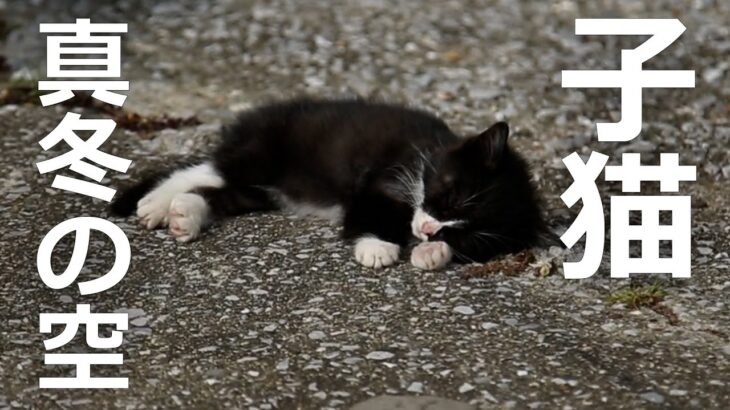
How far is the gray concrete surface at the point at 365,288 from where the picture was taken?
177 inches

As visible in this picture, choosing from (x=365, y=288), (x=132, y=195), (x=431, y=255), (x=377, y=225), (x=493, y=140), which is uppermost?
(x=493, y=140)

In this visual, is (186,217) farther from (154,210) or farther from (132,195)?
(132,195)

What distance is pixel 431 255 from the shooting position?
543cm

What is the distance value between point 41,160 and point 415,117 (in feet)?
7.07

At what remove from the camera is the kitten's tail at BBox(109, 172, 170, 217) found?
6.08 m

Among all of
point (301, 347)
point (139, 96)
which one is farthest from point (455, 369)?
point (139, 96)

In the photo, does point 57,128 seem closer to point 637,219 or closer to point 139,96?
point 139,96

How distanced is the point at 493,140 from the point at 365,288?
0.85 meters

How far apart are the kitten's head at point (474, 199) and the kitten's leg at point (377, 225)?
0.15 meters

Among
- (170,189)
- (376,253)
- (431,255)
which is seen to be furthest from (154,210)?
(431,255)

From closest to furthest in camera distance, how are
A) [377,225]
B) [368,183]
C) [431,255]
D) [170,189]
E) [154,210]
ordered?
[431,255] < [377,225] < [368,183] < [154,210] < [170,189]

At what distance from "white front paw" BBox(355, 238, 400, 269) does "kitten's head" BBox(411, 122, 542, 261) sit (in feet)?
0.47

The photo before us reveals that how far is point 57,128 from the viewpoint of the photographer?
7.19 metres

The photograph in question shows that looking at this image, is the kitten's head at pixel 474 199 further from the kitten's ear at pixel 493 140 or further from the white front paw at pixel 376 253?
the white front paw at pixel 376 253
